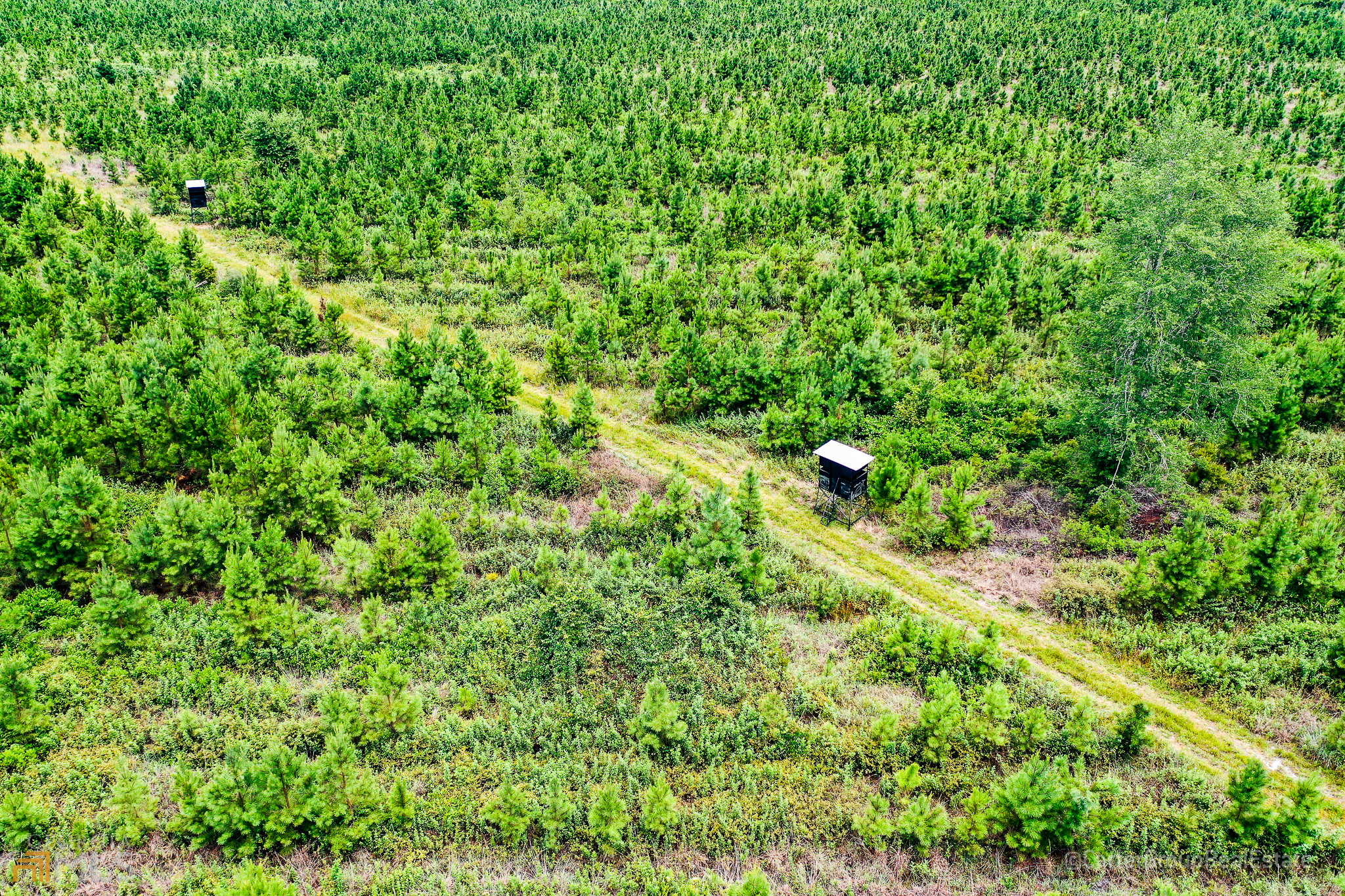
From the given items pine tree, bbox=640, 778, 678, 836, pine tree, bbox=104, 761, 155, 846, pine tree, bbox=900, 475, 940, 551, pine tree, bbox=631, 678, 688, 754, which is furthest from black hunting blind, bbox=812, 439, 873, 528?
pine tree, bbox=104, 761, 155, 846

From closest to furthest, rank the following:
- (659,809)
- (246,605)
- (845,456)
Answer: (659,809) < (246,605) < (845,456)

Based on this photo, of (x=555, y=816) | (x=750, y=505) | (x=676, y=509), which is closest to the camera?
(x=555, y=816)

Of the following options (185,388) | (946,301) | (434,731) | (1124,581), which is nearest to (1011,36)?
(946,301)

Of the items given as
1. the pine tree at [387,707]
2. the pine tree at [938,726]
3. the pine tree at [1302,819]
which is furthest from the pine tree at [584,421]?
the pine tree at [1302,819]

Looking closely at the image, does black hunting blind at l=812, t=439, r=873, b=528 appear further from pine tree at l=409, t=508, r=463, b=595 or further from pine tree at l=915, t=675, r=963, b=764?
pine tree at l=409, t=508, r=463, b=595

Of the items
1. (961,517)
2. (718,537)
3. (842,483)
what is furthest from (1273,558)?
(718,537)

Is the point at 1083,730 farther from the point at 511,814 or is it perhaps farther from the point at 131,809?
the point at 131,809
